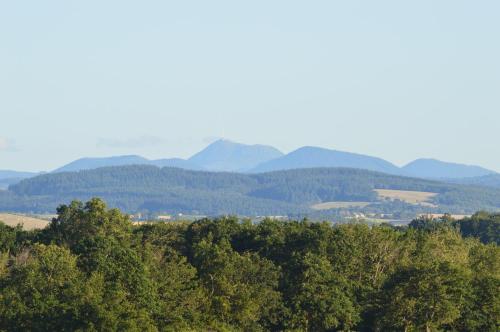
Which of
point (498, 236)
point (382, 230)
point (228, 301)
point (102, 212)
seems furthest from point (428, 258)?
point (498, 236)

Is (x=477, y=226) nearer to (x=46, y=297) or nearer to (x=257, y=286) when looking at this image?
(x=257, y=286)

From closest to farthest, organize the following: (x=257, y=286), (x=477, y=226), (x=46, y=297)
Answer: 1. (x=46, y=297)
2. (x=257, y=286)
3. (x=477, y=226)

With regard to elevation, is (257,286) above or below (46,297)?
above

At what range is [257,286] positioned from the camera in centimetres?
8881

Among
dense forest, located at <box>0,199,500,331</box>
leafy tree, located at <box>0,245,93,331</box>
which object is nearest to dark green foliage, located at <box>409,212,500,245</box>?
dense forest, located at <box>0,199,500,331</box>

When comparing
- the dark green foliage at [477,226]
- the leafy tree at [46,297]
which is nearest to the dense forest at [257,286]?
the leafy tree at [46,297]

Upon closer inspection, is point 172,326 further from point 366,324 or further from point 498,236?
point 498,236

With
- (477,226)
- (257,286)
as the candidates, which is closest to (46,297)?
(257,286)

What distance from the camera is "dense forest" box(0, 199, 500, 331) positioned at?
255 feet

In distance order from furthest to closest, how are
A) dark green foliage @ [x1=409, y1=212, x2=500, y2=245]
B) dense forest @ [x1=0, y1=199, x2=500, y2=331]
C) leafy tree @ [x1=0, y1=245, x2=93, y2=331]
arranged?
dark green foliage @ [x1=409, y1=212, x2=500, y2=245] < dense forest @ [x1=0, y1=199, x2=500, y2=331] < leafy tree @ [x1=0, y1=245, x2=93, y2=331]

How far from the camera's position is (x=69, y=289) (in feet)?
257

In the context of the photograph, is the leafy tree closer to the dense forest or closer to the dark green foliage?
the dense forest

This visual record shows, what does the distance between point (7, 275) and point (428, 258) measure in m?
37.0

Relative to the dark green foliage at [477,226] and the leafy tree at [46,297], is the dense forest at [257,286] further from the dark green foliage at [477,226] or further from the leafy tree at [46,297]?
the dark green foliage at [477,226]
